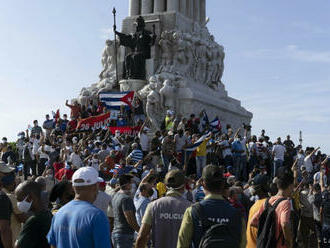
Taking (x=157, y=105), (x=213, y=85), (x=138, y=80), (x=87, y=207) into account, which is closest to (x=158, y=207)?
(x=87, y=207)

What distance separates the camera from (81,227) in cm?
488

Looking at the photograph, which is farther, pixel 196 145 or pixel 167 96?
pixel 167 96

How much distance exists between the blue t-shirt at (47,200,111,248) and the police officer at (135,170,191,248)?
46.9 inches

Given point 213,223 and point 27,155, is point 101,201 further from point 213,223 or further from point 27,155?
point 27,155

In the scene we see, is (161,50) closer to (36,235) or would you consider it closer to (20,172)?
(20,172)

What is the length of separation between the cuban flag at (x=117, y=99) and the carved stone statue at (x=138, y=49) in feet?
16.6

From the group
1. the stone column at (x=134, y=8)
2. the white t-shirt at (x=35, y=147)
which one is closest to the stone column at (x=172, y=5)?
the stone column at (x=134, y=8)

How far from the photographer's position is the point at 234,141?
21312 millimetres

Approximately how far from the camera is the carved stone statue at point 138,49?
108ft

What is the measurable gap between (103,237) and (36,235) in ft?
3.06

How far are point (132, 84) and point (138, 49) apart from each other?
2394 mm

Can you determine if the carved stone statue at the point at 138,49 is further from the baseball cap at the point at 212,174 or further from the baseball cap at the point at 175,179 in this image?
the baseball cap at the point at 212,174

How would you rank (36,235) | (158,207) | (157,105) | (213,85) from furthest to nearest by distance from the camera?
(213,85)
(157,105)
(158,207)
(36,235)

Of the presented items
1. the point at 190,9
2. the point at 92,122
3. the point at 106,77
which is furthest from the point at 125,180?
the point at 190,9
